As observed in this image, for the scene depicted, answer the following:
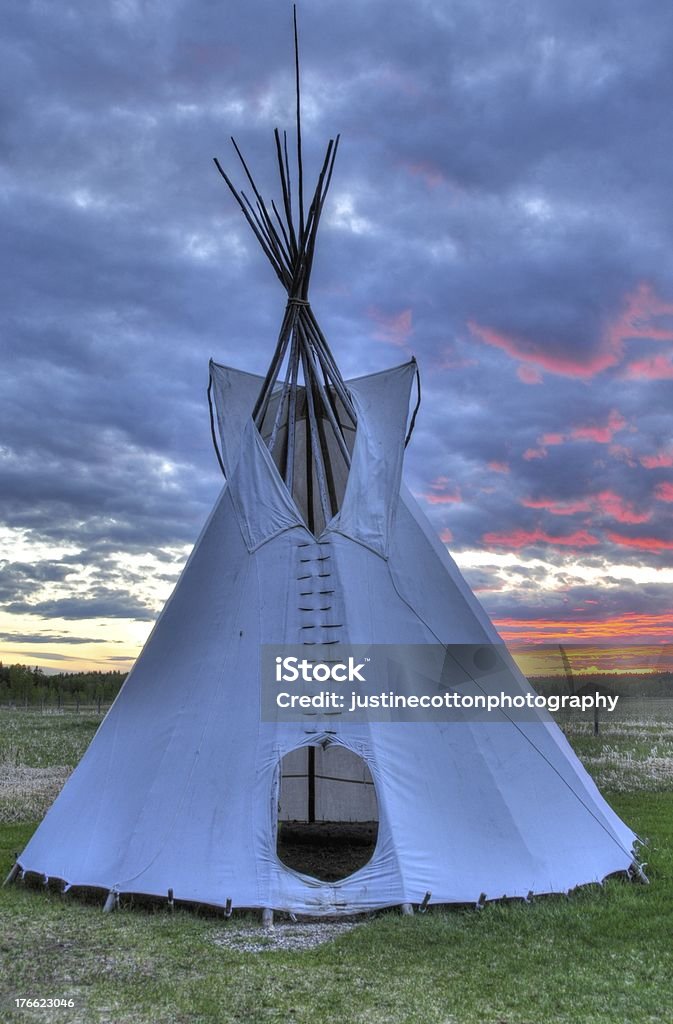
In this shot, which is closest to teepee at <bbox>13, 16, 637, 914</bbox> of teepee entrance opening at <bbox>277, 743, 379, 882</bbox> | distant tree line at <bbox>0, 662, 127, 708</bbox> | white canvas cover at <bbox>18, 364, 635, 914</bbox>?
white canvas cover at <bbox>18, 364, 635, 914</bbox>

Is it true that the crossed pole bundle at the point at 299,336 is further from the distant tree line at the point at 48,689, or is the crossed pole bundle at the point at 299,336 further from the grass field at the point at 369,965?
the distant tree line at the point at 48,689

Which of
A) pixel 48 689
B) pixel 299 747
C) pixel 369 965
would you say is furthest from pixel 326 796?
pixel 48 689

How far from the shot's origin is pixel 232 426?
1170 centimetres

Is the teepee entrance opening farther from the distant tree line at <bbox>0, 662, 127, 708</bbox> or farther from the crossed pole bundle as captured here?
the distant tree line at <bbox>0, 662, 127, 708</bbox>

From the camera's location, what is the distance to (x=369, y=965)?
6273 millimetres

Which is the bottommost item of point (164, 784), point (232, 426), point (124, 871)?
point (124, 871)

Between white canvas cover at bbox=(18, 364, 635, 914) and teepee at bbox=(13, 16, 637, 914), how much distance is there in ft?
0.06

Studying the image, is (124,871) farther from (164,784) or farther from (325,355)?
(325,355)

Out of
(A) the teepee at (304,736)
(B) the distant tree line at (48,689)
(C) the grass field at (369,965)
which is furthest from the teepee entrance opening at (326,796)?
(B) the distant tree line at (48,689)

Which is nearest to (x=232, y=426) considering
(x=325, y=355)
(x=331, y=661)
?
(x=325, y=355)

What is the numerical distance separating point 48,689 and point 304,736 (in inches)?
3614

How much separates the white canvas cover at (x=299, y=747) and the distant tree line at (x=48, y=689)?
66.9m

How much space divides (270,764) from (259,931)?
148cm

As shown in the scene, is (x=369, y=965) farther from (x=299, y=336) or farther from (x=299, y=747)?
(x=299, y=336)
